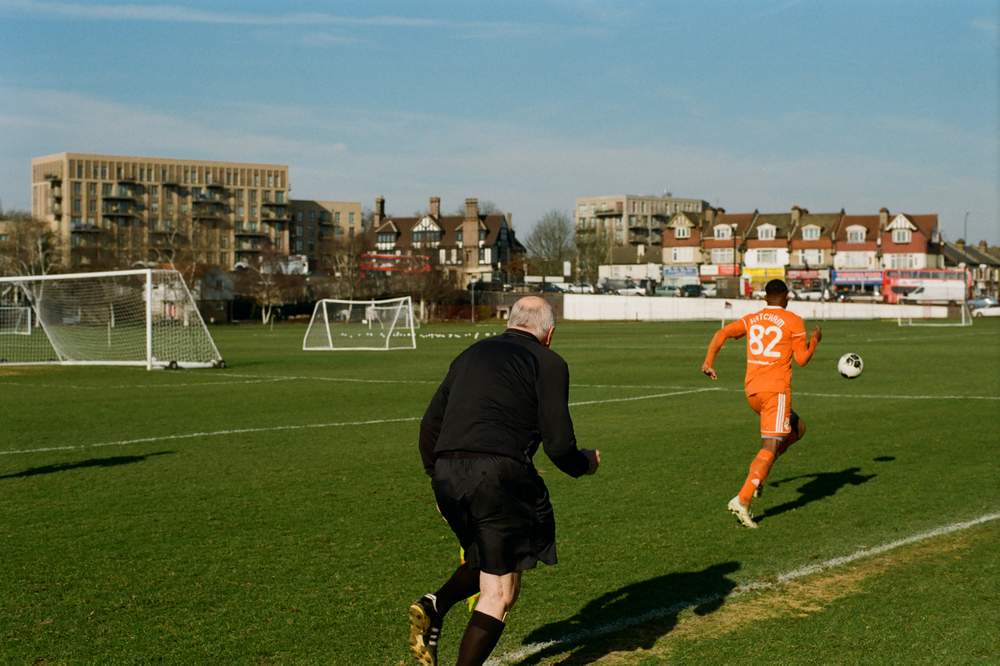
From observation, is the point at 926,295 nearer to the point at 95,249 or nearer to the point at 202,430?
the point at 95,249

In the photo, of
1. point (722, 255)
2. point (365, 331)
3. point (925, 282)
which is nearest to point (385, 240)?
point (722, 255)

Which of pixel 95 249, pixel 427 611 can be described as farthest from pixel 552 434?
pixel 95 249

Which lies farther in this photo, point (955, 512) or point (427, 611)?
point (955, 512)

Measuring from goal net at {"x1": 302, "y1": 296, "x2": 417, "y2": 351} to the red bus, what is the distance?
210ft

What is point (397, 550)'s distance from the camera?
8.72m

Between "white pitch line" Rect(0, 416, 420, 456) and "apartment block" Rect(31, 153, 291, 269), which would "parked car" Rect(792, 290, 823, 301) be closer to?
"apartment block" Rect(31, 153, 291, 269)

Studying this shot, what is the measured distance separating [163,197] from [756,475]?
588ft

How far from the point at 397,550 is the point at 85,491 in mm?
4477

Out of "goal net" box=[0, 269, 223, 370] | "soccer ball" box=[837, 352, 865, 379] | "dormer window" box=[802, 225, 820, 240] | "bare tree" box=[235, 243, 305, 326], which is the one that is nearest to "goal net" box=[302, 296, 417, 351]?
"goal net" box=[0, 269, 223, 370]

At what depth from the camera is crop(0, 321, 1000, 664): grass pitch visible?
6.41m

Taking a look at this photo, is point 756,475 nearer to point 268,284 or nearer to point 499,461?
point 499,461

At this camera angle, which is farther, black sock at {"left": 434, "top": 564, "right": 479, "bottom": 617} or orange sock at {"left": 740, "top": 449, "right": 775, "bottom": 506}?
orange sock at {"left": 740, "top": 449, "right": 775, "bottom": 506}

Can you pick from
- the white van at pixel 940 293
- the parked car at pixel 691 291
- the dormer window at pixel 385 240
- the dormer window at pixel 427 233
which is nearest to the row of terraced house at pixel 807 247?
the white van at pixel 940 293

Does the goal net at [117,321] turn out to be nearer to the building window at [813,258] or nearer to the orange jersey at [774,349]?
the orange jersey at [774,349]
